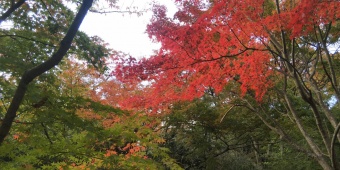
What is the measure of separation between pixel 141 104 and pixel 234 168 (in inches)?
197

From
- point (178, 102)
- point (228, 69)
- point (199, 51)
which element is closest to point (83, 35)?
point (199, 51)

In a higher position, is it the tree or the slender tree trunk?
the tree

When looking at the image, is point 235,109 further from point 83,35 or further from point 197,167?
point 83,35

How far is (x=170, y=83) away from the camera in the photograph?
7242mm

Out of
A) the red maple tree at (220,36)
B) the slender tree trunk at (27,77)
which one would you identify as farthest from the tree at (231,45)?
the slender tree trunk at (27,77)

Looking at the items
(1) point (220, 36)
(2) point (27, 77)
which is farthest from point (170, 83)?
(2) point (27, 77)

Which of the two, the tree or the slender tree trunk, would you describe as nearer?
the slender tree trunk

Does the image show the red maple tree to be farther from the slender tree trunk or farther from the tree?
the slender tree trunk

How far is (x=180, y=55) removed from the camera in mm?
5969

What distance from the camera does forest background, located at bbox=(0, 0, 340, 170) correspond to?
3.80 metres

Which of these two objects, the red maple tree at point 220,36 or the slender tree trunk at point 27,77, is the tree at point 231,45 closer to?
Result: the red maple tree at point 220,36

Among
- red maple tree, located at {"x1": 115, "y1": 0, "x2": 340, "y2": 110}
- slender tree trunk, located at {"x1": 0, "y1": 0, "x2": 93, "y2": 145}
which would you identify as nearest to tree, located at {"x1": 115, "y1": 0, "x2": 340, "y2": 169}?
red maple tree, located at {"x1": 115, "y1": 0, "x2": 340, "y2": 110}

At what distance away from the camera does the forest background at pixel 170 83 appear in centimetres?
380

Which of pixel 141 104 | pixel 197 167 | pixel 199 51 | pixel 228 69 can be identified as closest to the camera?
pixel 199 51
